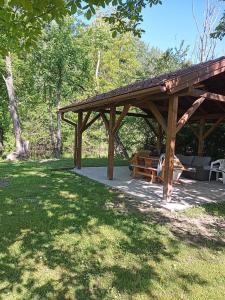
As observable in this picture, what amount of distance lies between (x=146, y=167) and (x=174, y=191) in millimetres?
1434

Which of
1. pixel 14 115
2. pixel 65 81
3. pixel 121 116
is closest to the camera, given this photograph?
pixel 121 116

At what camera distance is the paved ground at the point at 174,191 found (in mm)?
5910

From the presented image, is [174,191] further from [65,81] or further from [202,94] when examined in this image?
[65,81]

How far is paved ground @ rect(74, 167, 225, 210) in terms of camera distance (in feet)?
19.4

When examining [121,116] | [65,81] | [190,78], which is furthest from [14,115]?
[190,78]

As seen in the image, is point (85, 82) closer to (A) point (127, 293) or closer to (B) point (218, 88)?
(B) point (218, 88)

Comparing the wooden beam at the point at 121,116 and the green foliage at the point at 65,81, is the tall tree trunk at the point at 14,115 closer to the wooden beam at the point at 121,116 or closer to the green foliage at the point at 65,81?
the green foliage at the point at 65,81

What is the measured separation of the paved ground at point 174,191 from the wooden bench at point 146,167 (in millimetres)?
220

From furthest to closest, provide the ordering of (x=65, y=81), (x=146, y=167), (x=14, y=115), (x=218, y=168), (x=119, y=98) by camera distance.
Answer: (x=65, y=81) → (x=14, y=115) → (x=218, y=168) → (x=146, y=167) → (x=119, y=98)

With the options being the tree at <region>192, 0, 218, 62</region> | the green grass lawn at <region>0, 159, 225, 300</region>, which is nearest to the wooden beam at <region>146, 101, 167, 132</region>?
the green grass lawn at <region>0, 159, 225, 300</region>

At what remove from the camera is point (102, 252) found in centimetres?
361

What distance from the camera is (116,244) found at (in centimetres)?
385

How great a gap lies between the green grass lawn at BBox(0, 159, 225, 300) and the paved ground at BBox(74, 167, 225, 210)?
19.9 inches

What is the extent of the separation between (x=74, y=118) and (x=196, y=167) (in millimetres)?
11834
